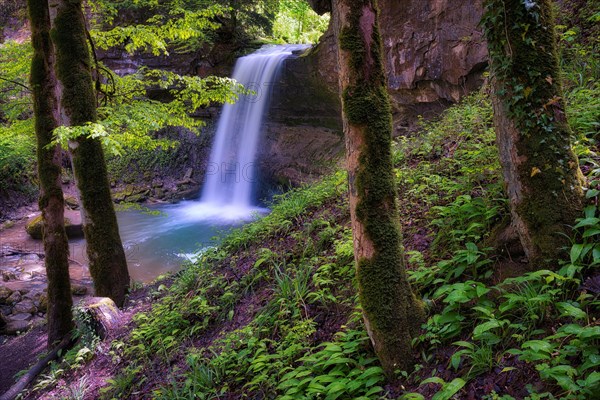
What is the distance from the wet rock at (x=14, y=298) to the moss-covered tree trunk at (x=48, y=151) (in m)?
3.50

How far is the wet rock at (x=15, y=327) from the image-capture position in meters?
7.43

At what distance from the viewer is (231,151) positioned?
17266 millimetres

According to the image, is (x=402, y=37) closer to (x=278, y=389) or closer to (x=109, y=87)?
(x=109, y=87)

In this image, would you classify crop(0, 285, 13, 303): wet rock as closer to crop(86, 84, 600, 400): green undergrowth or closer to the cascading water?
the cascading water

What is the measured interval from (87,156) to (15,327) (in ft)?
13.9

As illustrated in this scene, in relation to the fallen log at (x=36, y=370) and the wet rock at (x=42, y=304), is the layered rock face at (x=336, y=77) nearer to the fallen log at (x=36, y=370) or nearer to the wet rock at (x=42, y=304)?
the fallen log at (x=36, y=370)

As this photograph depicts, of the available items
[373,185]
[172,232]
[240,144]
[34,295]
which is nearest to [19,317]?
[34,295]

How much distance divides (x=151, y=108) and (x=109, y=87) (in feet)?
6.40

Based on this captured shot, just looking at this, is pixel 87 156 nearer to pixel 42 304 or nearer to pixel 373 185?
pixel 42 304

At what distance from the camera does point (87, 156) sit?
5.83 meters

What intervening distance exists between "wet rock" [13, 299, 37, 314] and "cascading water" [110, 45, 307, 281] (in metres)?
2.88

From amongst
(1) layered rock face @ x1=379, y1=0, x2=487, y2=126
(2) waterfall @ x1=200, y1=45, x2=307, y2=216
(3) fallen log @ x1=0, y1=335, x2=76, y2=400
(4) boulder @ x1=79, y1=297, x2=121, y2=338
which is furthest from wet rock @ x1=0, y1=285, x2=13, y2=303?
(1) layered rock face @ x1=379, y1=0, x2=487, y2=126

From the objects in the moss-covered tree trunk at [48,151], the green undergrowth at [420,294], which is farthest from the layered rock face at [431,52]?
the moss-covered tree trunk at [48,151]

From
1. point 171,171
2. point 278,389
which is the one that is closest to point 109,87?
point 278,389
